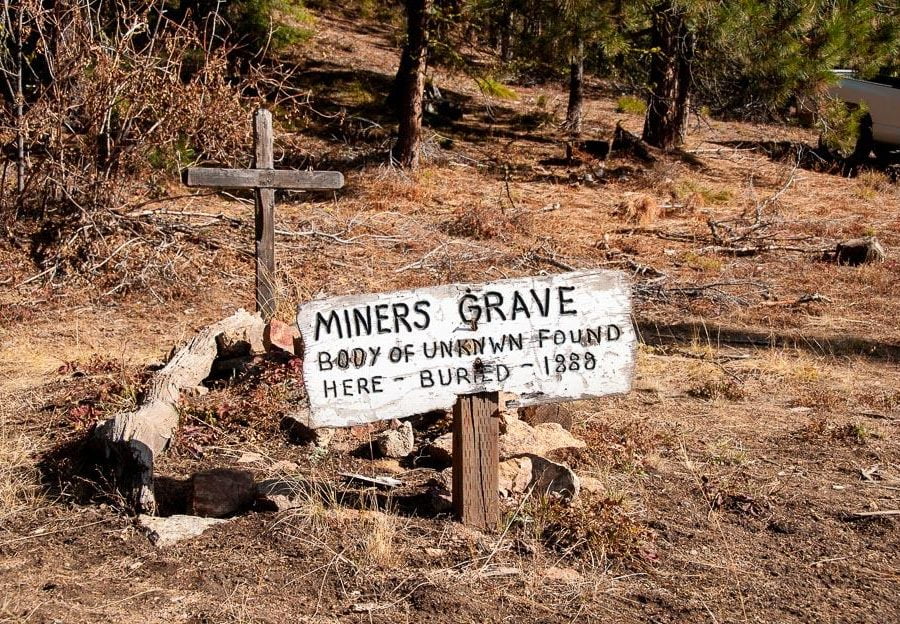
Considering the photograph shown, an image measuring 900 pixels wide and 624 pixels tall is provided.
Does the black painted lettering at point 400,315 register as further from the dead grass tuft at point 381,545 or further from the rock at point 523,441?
the rock at point 523,441

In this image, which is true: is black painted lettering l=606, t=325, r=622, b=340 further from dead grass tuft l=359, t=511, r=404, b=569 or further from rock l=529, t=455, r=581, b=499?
dead grass tuft l=359, t=511, r=404, b=569

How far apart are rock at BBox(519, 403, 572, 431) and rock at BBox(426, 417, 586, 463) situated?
109mm

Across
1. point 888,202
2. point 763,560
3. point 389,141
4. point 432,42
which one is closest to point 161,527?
point 763,560

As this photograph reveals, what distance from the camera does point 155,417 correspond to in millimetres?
5391

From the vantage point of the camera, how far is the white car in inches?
656

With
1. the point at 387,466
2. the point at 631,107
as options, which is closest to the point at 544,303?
the point at 387,466

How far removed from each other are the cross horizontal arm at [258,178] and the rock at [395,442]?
3288mm

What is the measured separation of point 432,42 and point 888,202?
7.13m

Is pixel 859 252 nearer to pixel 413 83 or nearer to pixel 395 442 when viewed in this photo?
pixel 413 83

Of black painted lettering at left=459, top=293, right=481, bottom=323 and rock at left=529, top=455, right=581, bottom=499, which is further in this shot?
rock at left=529, top=455, right=581, bottom=499

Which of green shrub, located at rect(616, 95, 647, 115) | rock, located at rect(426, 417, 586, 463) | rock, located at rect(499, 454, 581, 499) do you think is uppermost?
green shrub, located at rect(616, 95, 647, 115)

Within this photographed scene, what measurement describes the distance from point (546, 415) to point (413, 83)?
28.8 feet

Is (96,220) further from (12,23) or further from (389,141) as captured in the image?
(389,141)

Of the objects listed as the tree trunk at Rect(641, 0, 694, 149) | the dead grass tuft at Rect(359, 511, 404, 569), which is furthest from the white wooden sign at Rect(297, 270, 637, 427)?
the tree trunk at Rect(641, 0, 694, 149)
